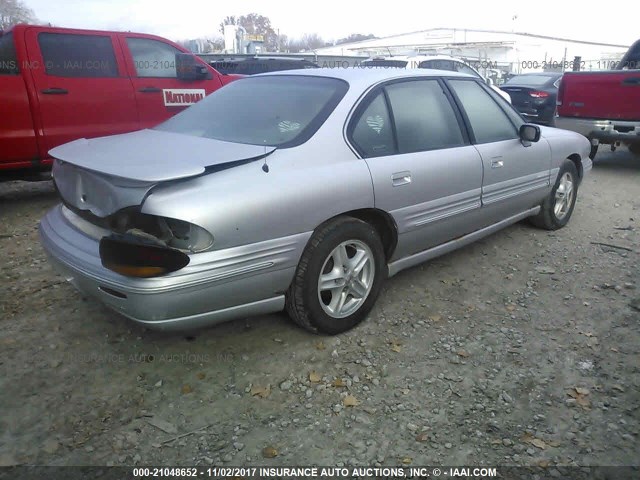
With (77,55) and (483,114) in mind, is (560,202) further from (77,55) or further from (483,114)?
(77,55)

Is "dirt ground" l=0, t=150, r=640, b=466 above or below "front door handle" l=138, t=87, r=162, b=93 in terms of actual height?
below

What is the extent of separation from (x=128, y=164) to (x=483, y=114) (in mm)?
2780

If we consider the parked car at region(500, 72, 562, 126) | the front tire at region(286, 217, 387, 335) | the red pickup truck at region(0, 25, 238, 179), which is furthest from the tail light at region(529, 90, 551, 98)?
the front tire at region(286, 217, 387, 335)

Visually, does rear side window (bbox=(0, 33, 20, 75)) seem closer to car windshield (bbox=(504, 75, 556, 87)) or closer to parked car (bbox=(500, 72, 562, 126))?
parked car (bbox=(500, 72, 562, 126))

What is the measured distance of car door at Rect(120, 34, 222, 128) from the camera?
6.08 metres

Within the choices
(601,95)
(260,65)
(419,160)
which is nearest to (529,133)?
(419,160)

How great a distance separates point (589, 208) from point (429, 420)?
180 inches

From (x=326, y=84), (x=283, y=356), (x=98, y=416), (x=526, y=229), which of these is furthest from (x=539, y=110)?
(x=98, y=416)

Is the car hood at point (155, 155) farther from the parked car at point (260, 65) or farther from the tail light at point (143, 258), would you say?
the parked car at point (260, 65)

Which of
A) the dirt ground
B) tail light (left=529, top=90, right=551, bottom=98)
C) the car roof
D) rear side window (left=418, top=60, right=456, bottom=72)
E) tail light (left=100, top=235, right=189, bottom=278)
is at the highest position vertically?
rear side window (left=418, top=60, right=456, bottom=72)

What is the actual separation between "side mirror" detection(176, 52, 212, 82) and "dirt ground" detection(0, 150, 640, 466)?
3.41 m

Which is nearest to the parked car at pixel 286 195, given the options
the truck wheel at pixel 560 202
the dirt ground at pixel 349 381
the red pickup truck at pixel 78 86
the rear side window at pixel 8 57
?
the dirt ground at pixel 349 381

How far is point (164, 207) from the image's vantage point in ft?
7.57

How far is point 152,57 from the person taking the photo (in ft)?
20.6
